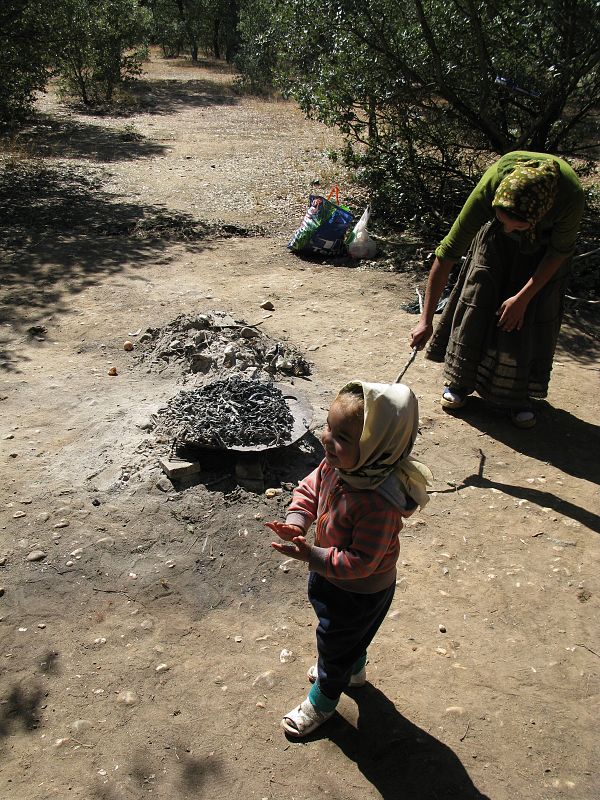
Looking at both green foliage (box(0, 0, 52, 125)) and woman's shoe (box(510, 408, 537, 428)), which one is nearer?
woman's shoe (box(510, 408, 537, 428))

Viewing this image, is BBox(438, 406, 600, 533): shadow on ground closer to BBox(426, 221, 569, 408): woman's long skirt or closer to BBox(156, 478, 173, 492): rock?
BBox(426, 221, 569, 408): woman's long skirt

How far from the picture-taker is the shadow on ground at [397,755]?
7.37ft

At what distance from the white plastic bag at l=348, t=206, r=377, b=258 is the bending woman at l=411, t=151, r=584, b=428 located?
10.0 ft

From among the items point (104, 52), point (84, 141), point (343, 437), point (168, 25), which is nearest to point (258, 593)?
point (343, 437)

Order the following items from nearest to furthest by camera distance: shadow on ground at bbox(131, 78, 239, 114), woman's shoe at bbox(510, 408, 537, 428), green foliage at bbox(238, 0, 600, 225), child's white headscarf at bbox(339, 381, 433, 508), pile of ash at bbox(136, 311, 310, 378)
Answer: child's white headscarf at bbox(339, 381, 433, 508), woman's shoe at bbox(510, 408, 537, 428), pile of ash at bbox(136, 311, 310, 378), green foliage at bbox(238, 0, 600, 225), shadow on ground at bbox(131, 78, 239, 114)

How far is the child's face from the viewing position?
181 cm

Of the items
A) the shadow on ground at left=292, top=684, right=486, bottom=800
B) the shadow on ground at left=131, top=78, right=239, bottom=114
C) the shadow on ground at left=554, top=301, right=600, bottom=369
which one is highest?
the shadow on ground at left=131, top=78, right=239, bottom=114

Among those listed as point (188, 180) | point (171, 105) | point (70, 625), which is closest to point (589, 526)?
point (70, 625)

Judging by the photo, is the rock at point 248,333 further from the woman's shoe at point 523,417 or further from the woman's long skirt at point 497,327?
the woman's shoe at point 523,417

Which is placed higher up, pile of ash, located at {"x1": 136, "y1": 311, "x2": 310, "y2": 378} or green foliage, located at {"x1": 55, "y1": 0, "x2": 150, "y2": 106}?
green foliage, located at {"x1": 55, "y1": 0, "x2": 150, "y2": 106}

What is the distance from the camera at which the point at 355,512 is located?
6.26 feet

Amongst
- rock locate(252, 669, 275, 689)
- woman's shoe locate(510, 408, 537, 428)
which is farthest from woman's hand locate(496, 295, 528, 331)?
rock locate(252, 669, 275, 689)

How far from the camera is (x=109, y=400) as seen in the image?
14.7 ft

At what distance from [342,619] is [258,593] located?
3.55 ft
